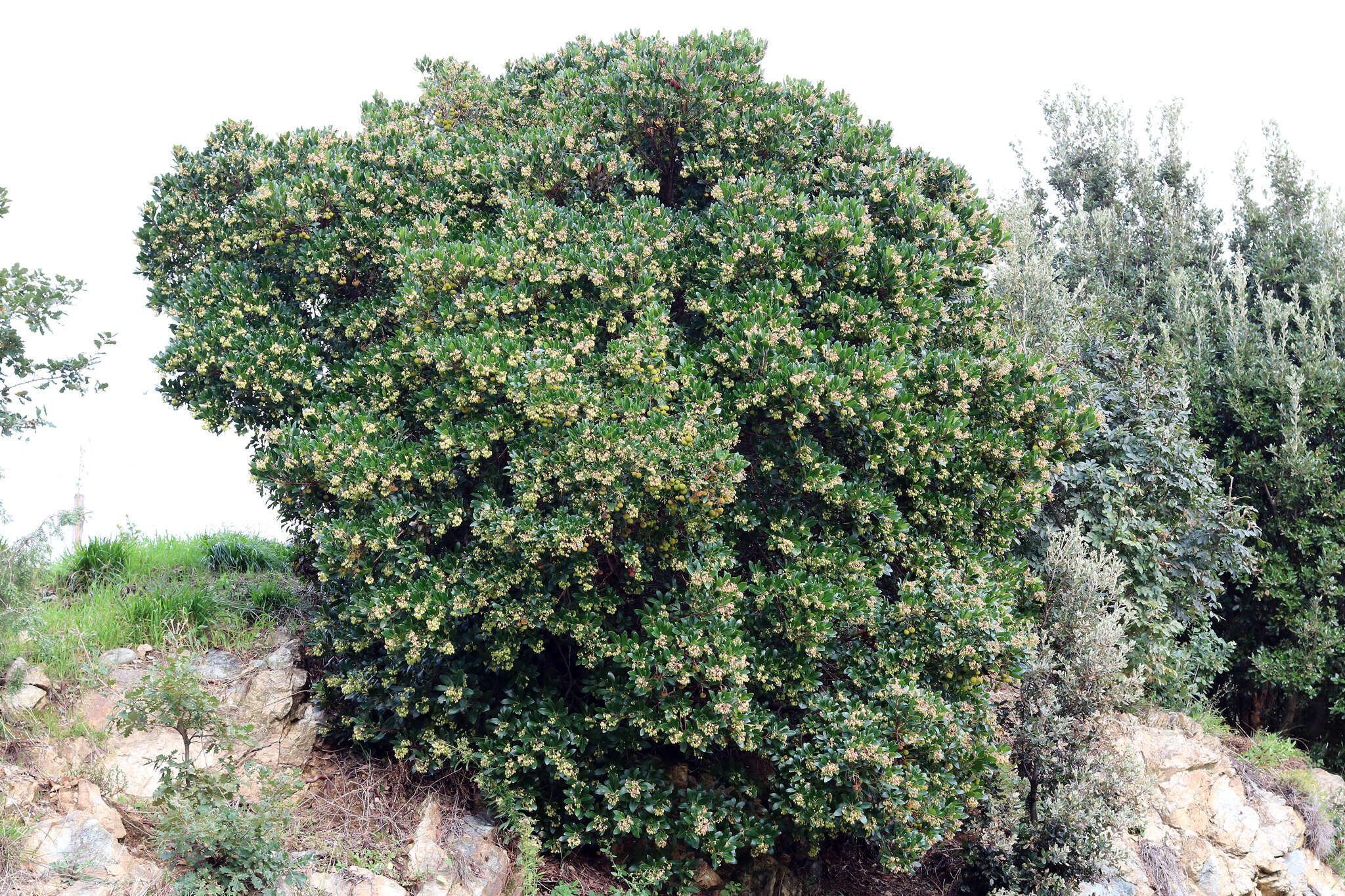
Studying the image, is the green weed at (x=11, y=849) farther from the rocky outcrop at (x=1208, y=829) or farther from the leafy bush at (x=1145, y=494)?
the leafy bush at (x=1145, y=494)

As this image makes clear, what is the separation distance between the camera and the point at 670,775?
8250 mm

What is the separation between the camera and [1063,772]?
9094 mm

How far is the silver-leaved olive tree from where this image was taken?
23.9ft

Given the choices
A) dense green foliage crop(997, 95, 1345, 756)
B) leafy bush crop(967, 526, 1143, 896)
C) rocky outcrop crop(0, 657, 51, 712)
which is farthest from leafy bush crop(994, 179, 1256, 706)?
rocky outcrop crop(0, 657, 51, 712)

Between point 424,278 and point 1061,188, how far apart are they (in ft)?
55.4

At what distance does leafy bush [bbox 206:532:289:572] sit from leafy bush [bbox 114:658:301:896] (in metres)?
3.63

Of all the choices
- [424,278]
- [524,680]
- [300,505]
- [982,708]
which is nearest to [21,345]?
[300,505]

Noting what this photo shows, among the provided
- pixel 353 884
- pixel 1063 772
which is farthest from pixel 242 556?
pixel 1063 772

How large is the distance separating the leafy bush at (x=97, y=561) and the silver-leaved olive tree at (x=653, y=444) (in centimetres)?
221

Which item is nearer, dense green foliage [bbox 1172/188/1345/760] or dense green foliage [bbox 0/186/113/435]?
dense green foliage [bbox 0/186/113/435]

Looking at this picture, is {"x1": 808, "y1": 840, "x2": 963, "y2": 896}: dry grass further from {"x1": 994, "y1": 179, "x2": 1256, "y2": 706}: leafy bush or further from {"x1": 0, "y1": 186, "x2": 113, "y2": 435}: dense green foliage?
{"x1": 0, "y1": 186, "x2": 113, "y2": 435}: dense green foliage

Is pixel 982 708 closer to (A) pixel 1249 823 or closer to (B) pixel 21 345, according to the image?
(A) pixel 1249 823

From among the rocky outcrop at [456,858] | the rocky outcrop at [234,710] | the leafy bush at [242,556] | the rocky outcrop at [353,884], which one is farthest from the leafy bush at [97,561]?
the rocky outcrop at [456,858]

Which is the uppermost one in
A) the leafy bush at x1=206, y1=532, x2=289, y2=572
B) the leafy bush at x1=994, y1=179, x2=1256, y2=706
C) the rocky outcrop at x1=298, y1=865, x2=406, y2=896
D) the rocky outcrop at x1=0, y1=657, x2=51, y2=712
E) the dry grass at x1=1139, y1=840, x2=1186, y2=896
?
the leafy bush at x1=994, y1=179, x2=1256, y2=706
